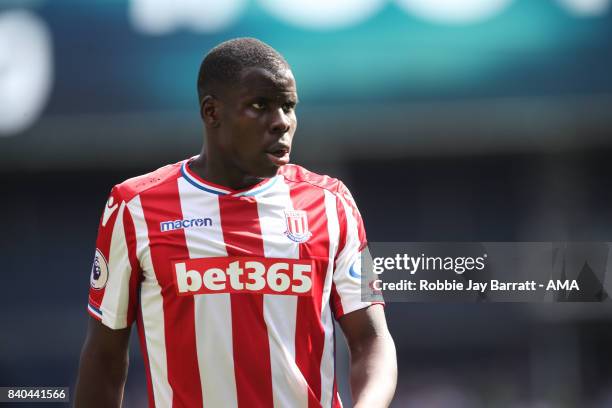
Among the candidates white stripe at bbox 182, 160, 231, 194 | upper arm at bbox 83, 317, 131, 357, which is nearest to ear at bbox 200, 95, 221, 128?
white stripe at bbox 182, 160, 231, 194

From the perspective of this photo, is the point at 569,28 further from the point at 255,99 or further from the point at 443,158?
the point at 255,99

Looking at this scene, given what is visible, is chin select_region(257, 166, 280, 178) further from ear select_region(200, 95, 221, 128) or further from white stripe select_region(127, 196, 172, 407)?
white stripe select_region(127, 196, 172, 407)

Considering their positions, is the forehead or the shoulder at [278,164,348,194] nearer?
the forehead

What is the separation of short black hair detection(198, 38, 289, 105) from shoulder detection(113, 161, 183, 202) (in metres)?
0.18

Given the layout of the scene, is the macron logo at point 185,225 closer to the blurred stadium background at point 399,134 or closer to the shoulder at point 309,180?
the shoulder at point 309,180

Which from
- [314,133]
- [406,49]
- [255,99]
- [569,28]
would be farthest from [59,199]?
[569,28]

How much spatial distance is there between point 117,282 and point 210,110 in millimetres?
397

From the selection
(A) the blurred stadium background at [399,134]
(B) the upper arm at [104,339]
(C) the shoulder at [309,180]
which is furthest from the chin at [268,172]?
(A) the blurred stadium background at [399,134]

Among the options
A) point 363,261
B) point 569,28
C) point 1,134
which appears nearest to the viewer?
point 363,261

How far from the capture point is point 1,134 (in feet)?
9.85

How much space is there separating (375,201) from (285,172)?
96 centimetres

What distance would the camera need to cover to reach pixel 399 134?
9.29ft

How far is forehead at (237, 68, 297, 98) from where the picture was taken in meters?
1.76

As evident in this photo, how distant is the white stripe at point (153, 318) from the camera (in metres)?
1.81
